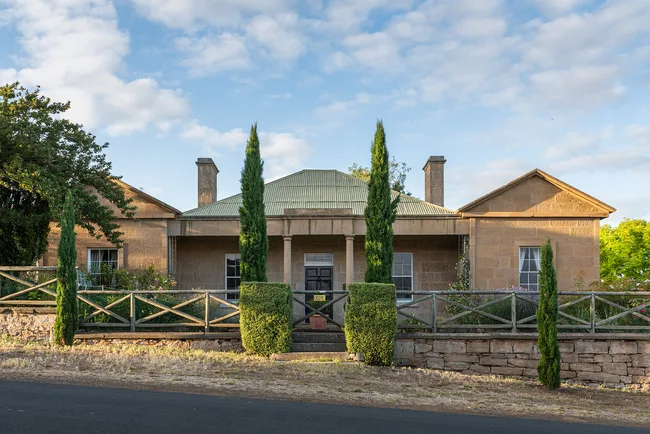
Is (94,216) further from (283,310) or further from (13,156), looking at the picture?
(283,310)

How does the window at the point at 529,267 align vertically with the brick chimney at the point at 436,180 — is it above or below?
below

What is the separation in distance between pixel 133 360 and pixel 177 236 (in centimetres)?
822

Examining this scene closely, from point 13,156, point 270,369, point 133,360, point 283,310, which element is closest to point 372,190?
point 283,310

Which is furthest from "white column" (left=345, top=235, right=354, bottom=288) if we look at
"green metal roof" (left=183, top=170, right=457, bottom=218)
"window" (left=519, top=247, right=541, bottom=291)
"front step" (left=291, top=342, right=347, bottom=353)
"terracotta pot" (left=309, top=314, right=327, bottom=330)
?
"window" (left=519, top=247, right=541, bottom=291)

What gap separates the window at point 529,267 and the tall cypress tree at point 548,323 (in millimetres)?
7250

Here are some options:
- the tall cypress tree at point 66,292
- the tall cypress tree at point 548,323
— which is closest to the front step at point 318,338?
the tall cypress tree at point 548,323

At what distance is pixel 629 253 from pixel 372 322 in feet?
96.8

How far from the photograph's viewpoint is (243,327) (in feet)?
44.0

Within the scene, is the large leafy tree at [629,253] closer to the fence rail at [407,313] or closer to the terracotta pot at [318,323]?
the fence rail at [407,313]

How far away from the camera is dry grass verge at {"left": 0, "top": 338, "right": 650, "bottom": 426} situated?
9766mm

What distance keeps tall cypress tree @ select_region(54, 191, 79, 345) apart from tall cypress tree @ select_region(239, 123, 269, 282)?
3.64 metres

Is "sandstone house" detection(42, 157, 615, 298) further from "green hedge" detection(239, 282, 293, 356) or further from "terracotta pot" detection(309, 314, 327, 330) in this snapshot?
"green hedge" detection(239, 282, 293, 356)

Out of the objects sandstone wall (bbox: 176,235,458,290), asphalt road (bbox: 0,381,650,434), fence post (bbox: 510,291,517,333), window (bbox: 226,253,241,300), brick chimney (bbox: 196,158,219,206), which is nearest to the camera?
asphalt road (bbox: 0,381,650,434)

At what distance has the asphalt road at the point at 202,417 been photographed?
7.32m
